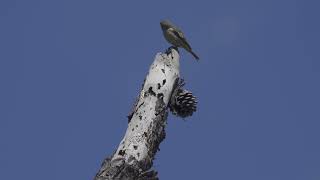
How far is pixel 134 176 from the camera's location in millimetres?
3475

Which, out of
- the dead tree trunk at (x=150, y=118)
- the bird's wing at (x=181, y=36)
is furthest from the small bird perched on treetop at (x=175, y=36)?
the dead tree trunk at (x=150, y=118)

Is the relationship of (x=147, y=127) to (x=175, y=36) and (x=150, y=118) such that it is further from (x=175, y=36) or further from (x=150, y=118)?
(x=175, y=36)

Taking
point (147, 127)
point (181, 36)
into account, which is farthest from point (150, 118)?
point (181, 36)

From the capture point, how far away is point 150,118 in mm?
3871

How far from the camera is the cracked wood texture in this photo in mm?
3477

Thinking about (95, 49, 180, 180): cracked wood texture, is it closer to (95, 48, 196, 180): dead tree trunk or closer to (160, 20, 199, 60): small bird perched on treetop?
(95, 48, 196, 180): dead tree trunk

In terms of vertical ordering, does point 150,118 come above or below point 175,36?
below

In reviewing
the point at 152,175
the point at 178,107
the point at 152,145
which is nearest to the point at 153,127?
the point at 152,145

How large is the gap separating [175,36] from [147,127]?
4.31 m

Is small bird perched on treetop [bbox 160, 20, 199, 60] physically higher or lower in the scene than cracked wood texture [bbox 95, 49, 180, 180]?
higher

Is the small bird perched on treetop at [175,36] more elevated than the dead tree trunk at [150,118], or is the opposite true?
the small bird perched on treetop at [175,36]

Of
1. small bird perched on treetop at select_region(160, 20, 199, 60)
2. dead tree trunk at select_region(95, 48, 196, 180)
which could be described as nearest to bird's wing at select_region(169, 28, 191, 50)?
small bird perched on treetop at select_region(160, 20, 199, 60)

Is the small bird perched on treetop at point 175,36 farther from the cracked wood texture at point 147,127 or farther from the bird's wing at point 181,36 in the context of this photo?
the cracked wood texture at point 147,127

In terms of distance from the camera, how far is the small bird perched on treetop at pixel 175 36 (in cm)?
791
